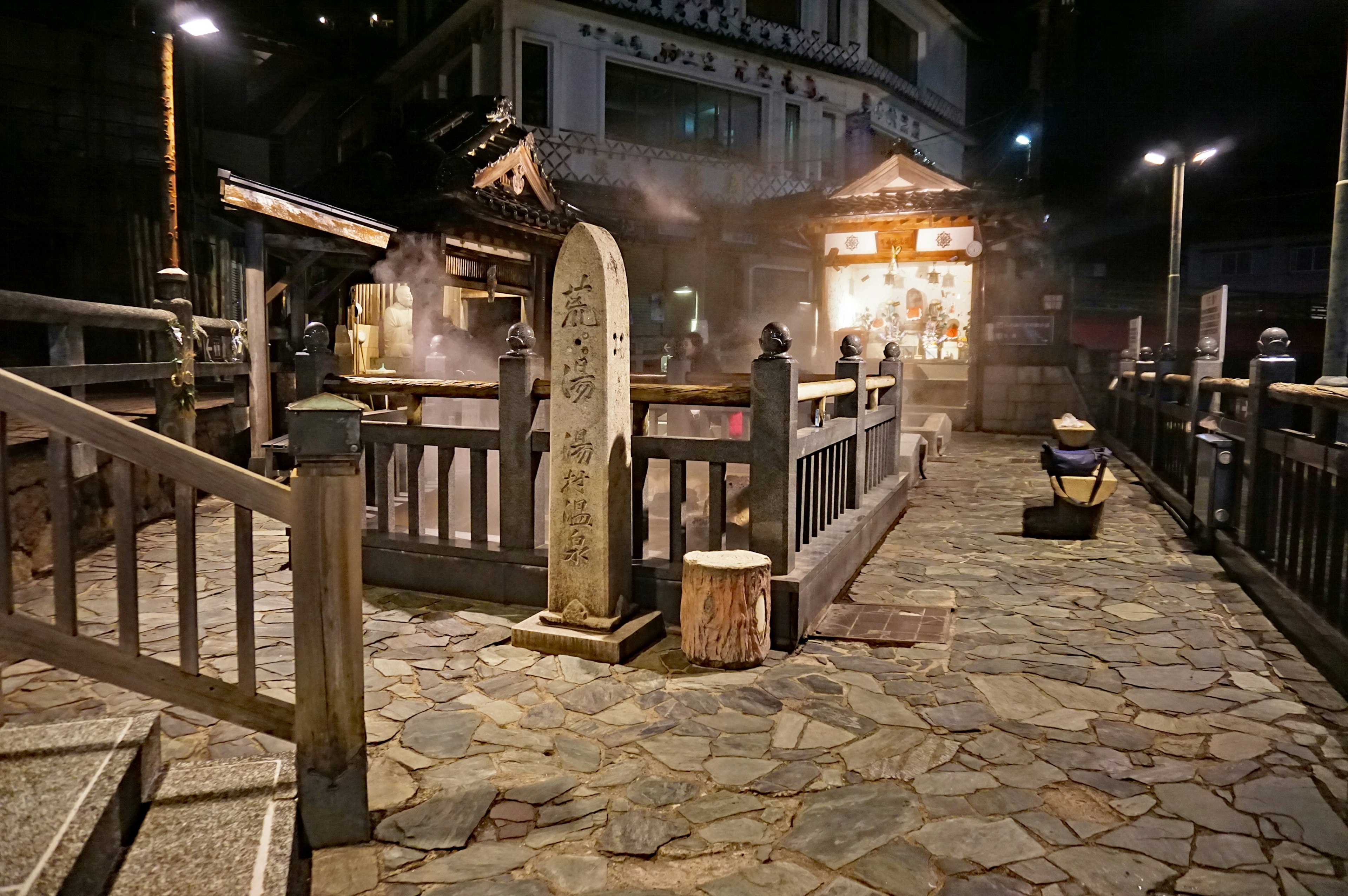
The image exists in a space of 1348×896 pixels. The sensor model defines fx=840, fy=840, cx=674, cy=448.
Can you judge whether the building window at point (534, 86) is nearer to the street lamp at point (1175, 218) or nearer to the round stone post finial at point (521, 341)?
the street lamp at point (1175, 218)

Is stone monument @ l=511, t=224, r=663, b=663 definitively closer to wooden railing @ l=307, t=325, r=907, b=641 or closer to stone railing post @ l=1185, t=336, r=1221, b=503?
wooden railing @ l=307, t=325, r=907, b=641

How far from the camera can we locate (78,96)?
715 inches

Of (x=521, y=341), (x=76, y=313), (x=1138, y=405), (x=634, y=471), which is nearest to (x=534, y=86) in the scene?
(x=1138, y=405)

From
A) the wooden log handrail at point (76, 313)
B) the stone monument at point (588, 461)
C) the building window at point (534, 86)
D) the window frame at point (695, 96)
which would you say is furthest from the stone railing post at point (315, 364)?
the window frame at point (695, 96)

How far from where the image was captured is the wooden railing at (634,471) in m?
6.36

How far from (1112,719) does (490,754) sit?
366 centimetres

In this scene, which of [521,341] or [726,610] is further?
[521,341]

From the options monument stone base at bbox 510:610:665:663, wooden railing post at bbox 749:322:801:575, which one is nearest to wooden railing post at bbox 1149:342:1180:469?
wooden railing post at bbox 749:322:801:575

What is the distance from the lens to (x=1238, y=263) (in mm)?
39094

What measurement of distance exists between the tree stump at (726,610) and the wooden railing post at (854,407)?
11.4ft

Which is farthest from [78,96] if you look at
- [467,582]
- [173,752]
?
[173,752]

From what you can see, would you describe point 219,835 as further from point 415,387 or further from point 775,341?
point 415,387

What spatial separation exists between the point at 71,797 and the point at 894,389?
33.8 feet

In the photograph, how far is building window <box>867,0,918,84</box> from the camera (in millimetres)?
31391
